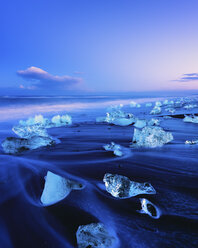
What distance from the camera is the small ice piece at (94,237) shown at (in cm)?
95

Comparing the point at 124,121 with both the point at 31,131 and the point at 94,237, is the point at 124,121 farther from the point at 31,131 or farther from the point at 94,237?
the point at 94,237

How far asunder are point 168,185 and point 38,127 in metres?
3.16

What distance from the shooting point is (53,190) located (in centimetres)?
143

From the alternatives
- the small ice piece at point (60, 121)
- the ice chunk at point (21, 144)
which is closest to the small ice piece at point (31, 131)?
the ice chunk at point (21, 144)

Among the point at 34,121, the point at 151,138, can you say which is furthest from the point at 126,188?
the point at 34,121

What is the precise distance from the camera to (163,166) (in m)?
2.11

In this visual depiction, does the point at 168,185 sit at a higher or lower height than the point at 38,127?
lower

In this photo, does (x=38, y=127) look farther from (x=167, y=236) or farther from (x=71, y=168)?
(x=167, y=236)

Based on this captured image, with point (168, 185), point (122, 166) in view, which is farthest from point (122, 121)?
point (168, 185)

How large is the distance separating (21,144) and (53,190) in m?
1.76

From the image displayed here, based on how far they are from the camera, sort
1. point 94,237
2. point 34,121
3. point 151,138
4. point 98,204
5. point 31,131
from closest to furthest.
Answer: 1. point 94,237
2. point 98,204
3. point 151,138
4. point 31,131
5. point 34,121

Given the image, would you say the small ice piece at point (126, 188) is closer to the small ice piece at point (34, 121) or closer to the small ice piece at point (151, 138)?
the small ice piece at point (151, 138)

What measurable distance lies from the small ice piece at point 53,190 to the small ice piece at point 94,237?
18.4 inches

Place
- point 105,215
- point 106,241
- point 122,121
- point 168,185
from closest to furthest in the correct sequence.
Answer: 1. point 106,241
2. point 105,215
3. point 168,185
4. point 122,121
